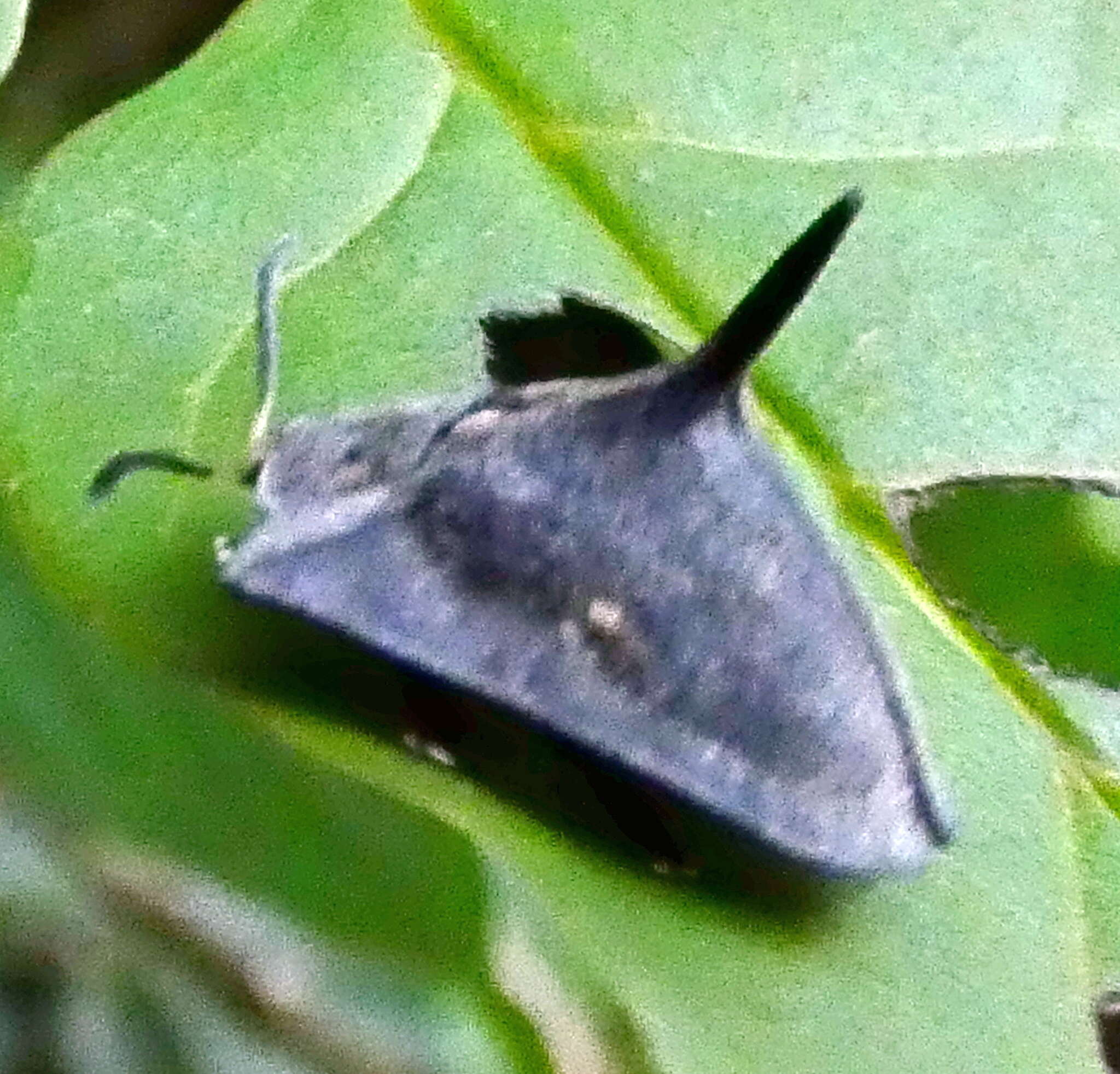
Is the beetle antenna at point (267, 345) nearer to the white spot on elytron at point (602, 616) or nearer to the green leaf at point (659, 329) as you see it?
the green leaf at point (659, 329)

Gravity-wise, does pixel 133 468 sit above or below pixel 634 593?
above

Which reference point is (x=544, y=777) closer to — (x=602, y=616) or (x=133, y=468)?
(x=602, y=616)

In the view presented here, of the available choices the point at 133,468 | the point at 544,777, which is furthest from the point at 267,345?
the point at 544,777

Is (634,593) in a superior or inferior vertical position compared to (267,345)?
inferior

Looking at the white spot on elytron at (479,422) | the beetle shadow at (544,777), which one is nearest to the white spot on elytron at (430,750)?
the beetle shadow at (544,777)

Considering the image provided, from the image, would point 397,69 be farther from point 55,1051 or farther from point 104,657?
point 55,1051

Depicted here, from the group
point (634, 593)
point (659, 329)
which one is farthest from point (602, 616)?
point (659, 329)

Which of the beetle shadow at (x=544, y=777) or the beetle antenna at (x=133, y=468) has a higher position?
the beetle antenna at (x=133, y=468)
